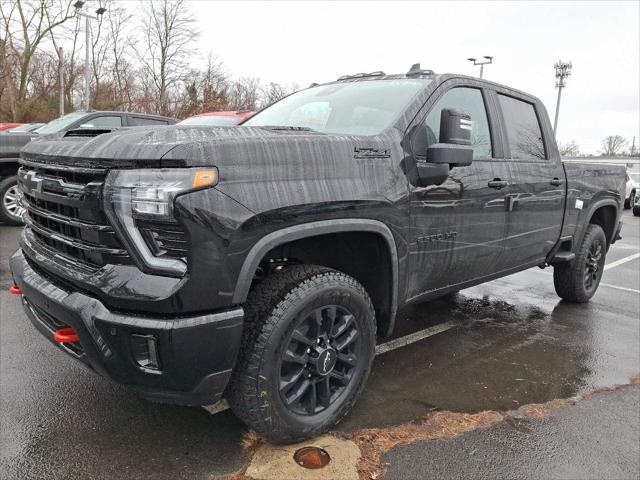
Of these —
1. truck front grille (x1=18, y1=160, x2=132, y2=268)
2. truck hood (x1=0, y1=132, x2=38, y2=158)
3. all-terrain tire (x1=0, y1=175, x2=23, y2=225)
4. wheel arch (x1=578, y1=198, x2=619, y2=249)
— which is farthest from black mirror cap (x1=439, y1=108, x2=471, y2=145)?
all-terrain tire (x1=0, y1=175, x2=23, y2=225)

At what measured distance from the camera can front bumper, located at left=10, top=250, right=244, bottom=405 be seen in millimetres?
1937

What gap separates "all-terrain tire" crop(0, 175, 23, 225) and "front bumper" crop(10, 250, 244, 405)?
6.34 metres

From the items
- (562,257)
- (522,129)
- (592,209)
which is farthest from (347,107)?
(592,209)

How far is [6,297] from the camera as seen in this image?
4.57 meters

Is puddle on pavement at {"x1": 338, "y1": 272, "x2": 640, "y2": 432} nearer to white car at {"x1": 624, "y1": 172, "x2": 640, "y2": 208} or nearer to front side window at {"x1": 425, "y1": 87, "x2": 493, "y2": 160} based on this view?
front side window at {"x1": 425, "y1": 87, "x2": 493, "y2": 160}

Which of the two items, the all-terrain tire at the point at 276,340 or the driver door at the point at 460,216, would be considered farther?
the driver door at the point at 460,216

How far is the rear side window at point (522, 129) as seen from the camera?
3862mm

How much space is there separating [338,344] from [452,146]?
1229 millimetres

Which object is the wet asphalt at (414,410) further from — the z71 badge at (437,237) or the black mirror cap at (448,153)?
the black mirror cap at (448,153)

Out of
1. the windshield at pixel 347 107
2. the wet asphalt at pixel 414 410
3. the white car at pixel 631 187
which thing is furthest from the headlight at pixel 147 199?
the white car at pixel 631 187

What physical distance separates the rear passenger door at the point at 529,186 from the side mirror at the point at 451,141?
1.09 m

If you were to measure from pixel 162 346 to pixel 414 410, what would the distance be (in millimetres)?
1665

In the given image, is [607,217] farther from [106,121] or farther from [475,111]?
[106,121]

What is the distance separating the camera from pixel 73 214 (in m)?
2.14
